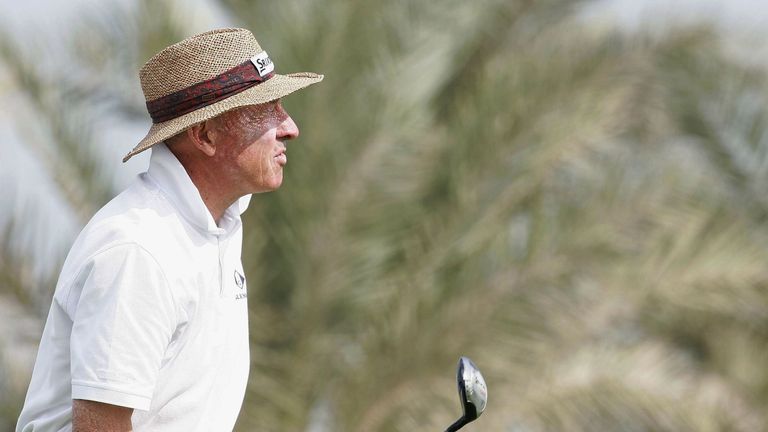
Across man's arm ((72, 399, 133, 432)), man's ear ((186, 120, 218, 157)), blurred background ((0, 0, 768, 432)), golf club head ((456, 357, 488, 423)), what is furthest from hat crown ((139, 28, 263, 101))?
blurred background ((0, 0, 768, 432))

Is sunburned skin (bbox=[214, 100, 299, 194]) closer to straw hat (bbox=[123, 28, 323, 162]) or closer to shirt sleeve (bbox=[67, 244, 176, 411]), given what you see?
straw hat (bbox=[123, 28, 323, 162])

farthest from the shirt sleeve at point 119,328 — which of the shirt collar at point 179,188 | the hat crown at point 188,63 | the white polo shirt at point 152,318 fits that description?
the hat crown at point 188,63

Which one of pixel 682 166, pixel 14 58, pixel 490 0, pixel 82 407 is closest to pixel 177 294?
pixel 82 407

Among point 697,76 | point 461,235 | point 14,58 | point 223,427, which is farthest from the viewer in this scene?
point 697,76

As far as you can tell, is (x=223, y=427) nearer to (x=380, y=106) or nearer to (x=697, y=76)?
(x=380, y=106)

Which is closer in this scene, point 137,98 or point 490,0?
point 137,98

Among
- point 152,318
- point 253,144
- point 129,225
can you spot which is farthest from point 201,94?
point 152,318

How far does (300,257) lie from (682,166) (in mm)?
3231

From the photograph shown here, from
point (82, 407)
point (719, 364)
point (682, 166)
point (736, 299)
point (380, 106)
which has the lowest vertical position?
point (719, 364)

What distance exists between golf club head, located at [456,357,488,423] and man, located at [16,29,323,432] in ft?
1.85

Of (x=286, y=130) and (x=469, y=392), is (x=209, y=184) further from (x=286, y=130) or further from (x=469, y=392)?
(x=469, y=392)

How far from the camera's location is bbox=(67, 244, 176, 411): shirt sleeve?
3246mm

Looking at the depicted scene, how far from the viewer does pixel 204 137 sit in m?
3.72

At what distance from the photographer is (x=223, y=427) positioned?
364 cm
